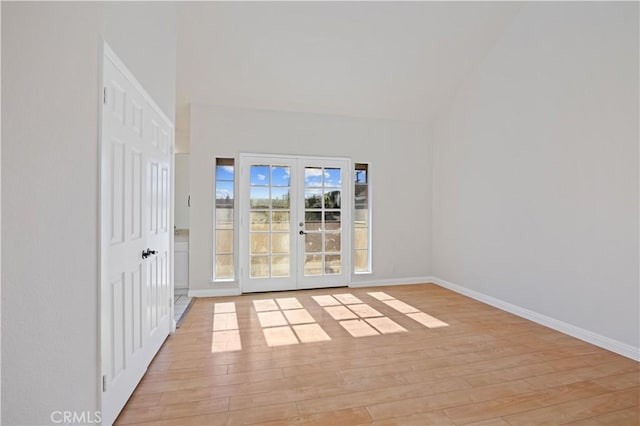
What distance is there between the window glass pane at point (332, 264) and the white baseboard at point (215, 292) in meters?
1.35

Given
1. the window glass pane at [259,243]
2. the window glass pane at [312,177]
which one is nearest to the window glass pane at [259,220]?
the window glass pane at [259,243]

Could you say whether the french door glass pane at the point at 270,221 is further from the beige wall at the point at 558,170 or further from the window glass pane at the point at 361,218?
the beige wall at the point at 558,170

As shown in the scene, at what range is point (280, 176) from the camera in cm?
470

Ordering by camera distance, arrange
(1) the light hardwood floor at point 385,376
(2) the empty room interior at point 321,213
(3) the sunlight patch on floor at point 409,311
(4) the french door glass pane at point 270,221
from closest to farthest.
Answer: (2) the empty room interior at point 321,213 → (1) the light hardwood floor at point 385,376 → (3) the sunlight patch on floor at point 409,311 → (4) the french door glass pane at point 270,221

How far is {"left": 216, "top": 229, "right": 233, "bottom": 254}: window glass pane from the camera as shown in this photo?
4531 millimetres

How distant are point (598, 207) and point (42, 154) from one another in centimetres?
401

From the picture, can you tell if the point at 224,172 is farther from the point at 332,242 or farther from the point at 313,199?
the point at 332,242

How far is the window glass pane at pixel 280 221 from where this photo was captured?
15.4ft

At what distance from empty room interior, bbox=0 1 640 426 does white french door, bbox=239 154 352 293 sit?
3cm

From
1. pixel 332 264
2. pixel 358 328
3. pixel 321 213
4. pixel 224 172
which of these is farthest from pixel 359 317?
pixel 224 172

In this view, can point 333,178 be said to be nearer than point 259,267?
No

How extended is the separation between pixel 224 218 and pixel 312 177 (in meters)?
1.43

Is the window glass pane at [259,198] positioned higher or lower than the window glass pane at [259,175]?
lower

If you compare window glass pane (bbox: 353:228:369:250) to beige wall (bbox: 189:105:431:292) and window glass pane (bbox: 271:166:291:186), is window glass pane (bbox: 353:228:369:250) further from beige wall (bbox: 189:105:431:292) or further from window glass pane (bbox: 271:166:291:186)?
window glass pane (bbox: 271:166:291:186)
